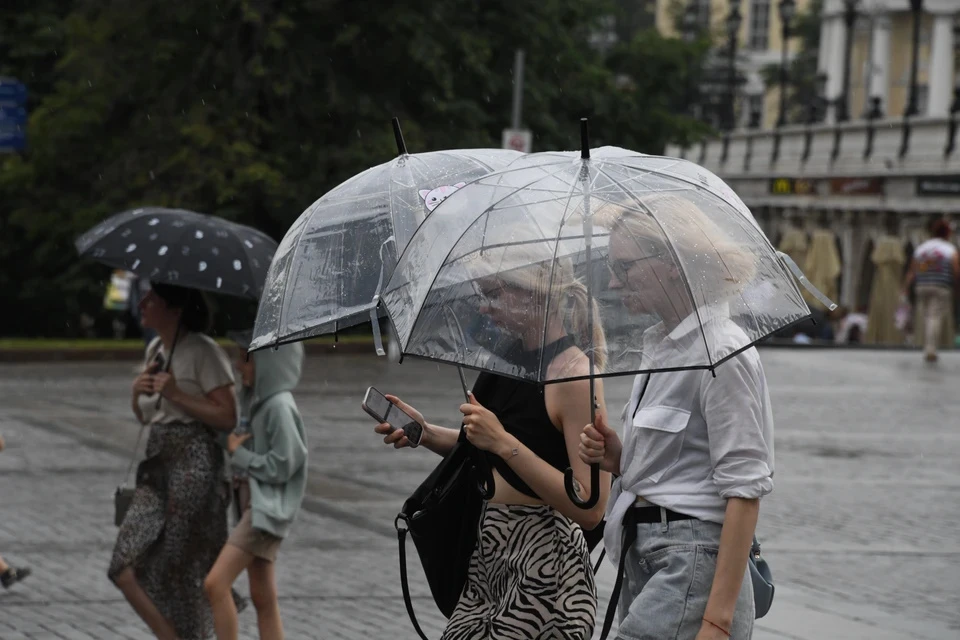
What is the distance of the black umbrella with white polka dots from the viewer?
23.6ft

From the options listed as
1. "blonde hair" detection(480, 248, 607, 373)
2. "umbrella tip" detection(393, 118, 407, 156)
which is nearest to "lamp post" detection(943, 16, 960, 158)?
"umbrella tip" detection(393, 118, 407, 156)

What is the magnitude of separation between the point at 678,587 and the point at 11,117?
13728mm

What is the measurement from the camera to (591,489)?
447cm

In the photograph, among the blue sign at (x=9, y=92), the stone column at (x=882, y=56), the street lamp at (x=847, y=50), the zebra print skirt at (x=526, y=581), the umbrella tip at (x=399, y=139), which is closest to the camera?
the zebra print skirt at (x=526, y=581)

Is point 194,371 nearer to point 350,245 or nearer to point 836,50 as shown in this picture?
point 350,245

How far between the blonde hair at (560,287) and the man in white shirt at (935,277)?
22.4m

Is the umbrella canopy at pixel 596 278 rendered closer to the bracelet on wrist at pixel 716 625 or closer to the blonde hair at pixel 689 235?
the blonde hair at pixel 689 235

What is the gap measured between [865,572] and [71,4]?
29.1m

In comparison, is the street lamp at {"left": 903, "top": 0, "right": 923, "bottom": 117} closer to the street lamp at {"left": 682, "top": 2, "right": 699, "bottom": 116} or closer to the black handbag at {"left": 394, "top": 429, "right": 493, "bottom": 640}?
the street lamp at {"left": 682, "top": 2, "right": 699, "bottom": 116}

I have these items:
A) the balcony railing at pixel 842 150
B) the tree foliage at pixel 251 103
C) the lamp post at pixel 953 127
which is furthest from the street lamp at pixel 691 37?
the lamp post at pixel 953 127

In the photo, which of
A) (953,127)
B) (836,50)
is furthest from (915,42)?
(836,50)

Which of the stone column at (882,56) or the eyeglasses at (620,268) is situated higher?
the stone column at (882,56)

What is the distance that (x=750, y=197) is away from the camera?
60875 millimetres

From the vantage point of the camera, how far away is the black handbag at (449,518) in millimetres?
4723
